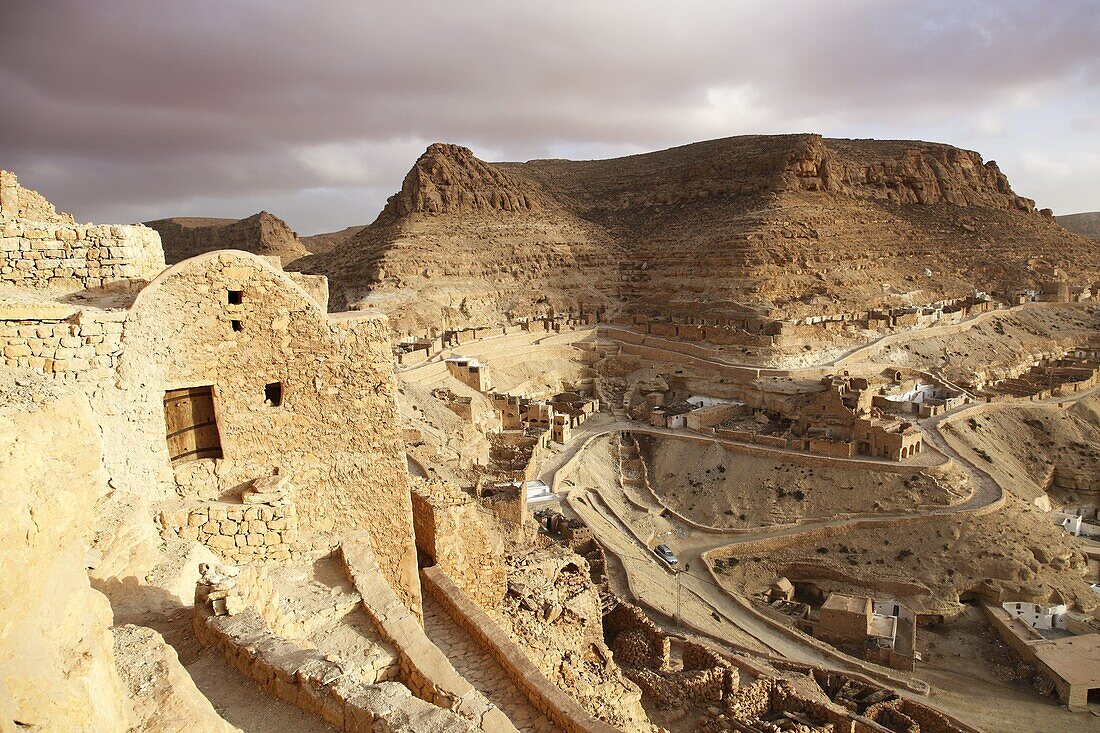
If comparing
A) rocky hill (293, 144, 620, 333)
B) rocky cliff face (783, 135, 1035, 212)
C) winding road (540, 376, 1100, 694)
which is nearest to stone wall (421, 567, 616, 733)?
winding road (540, 376, 1100, 694)

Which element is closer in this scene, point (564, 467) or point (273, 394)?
point (273, 394)

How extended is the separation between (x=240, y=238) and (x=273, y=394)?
65.9m

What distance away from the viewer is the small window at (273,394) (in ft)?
21.9

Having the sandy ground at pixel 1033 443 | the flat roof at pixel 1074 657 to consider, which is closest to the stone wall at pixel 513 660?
the flat roof at pixel 1074 657

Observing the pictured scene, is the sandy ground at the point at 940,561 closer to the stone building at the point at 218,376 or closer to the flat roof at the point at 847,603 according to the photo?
the flat roof at the point at 847,603

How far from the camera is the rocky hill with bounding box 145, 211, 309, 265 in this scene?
64.4 m

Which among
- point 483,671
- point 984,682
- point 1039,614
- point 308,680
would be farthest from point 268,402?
point 1039,614

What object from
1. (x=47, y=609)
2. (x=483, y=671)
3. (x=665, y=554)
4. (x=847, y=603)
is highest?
(x=47, y=609)

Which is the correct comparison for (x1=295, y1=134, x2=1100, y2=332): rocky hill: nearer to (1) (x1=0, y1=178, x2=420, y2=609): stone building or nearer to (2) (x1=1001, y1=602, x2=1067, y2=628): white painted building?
(2) (x1=1001, y1=602, x2=1067, y2=628): white painted building

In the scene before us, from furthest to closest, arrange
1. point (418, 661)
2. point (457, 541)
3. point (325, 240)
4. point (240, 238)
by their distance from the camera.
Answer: point (325, 240) < point (240, 238) < point (457, 541) < point (418, 661)

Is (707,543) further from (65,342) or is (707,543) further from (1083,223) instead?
(1083,223)

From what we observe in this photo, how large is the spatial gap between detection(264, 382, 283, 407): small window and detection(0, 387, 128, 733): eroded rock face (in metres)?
3.12

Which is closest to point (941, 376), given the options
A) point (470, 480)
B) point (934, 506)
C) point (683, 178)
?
point (934, 506)

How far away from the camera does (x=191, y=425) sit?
6367mm
